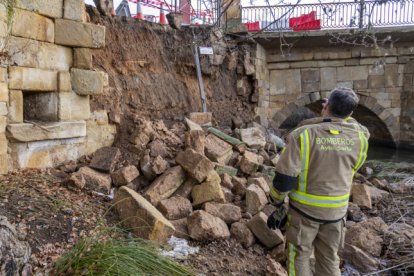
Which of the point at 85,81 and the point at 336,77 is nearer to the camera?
the point at 85,81

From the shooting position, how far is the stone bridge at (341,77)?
1050 centimetres

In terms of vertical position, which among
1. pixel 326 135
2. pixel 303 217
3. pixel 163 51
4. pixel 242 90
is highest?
pixel 163 51

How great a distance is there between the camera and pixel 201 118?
21.9ft

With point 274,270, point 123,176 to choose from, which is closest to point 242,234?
point 274,270

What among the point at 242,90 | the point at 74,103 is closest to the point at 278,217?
the point at 74,103

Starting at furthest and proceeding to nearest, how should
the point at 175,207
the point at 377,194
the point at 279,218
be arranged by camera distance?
the point at 377,194 < the point at 175,207 < the point at 279,218

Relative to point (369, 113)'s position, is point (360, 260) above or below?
below

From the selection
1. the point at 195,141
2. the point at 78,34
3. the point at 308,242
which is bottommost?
the point at 308,242

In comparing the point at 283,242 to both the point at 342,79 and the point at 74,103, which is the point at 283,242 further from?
the point at 342,79

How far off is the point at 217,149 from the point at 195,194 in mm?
1218

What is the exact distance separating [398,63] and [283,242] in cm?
887

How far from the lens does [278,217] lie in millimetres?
3270

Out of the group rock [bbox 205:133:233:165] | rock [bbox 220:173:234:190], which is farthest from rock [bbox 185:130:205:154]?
rock [bbox 220:173:234:190]

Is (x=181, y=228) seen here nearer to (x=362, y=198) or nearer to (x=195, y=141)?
(x=195, y=141)
